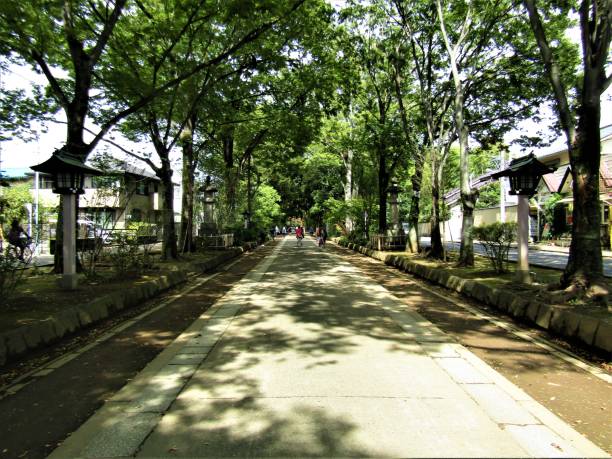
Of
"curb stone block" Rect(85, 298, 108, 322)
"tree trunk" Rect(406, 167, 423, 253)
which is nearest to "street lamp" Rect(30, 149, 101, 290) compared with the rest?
"curb stone block" Rect(85, 298, 108, 322)

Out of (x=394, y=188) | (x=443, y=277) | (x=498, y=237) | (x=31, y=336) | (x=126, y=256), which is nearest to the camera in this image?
(x=31, y=336)

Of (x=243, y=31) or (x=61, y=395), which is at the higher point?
(x=243, y=31)

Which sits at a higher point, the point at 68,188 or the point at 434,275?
the point at 68,188

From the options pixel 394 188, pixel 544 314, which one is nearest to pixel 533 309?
pixel 544 314

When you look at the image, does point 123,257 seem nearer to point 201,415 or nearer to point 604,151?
point 201,415

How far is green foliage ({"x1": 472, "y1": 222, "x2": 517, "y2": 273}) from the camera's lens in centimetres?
1129

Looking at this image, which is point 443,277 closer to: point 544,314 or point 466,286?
point 466,286

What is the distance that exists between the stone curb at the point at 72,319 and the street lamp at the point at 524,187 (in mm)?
8198

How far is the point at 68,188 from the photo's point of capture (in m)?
9.62

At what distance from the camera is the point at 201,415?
378 cm

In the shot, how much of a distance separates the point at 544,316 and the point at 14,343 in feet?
23.9

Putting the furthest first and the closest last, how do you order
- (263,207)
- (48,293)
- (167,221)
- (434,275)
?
(263,207)
(167,221)
(434,275)
(48,293)

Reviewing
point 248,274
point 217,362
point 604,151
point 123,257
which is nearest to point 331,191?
point 604,151

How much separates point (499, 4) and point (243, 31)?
789 centimetres
